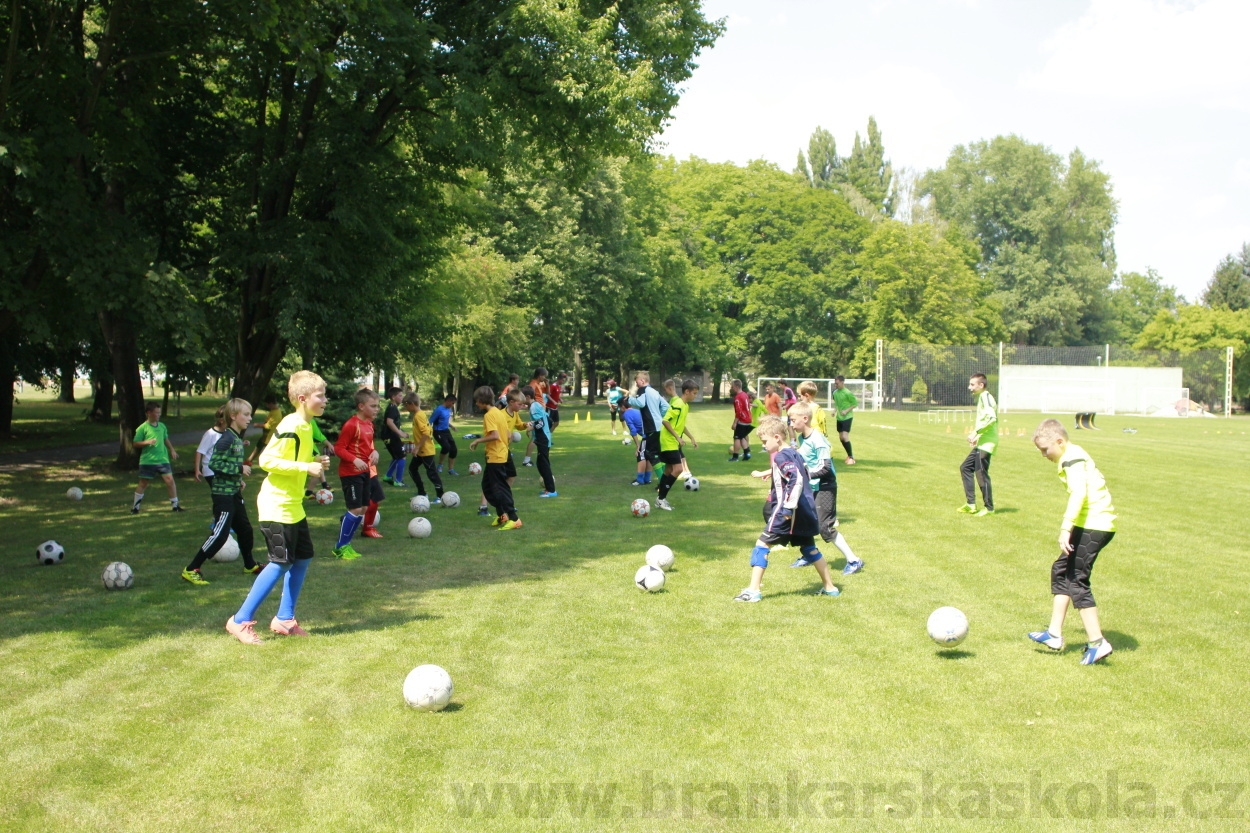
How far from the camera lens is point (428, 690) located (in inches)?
231

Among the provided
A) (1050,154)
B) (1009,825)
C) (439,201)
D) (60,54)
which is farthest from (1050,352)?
(1009,825)

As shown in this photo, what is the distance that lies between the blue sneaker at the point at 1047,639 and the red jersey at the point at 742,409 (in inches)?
583

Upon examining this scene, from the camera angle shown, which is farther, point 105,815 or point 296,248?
point 296,248

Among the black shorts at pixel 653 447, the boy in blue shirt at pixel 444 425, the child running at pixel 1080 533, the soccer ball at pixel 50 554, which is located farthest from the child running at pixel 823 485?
the boy in blue shirt at pixel 444 425

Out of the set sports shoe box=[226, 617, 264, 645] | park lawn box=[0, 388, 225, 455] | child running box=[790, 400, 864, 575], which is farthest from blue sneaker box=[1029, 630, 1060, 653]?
park lawn box=[0, 388, 225, 455]

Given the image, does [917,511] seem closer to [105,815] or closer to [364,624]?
[364,624]

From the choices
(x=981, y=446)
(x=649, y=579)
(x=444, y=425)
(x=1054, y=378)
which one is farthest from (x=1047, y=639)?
(x=1054, y=378)

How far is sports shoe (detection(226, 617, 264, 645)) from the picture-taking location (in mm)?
7344

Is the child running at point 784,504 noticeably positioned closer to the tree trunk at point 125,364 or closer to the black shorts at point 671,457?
the black shorts at point 671,457

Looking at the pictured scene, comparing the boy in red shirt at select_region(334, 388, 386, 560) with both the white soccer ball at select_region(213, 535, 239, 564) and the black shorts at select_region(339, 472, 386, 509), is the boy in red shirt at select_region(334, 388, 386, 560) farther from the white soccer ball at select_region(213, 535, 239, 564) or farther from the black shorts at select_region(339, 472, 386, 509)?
the white soccer ball at select_region(213, 535, 239, 564)

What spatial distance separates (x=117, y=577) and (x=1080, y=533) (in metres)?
8.40

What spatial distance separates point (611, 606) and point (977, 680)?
10.8 ft

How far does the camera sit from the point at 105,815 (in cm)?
456

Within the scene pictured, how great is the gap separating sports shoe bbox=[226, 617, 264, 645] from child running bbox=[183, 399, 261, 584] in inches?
89.1
